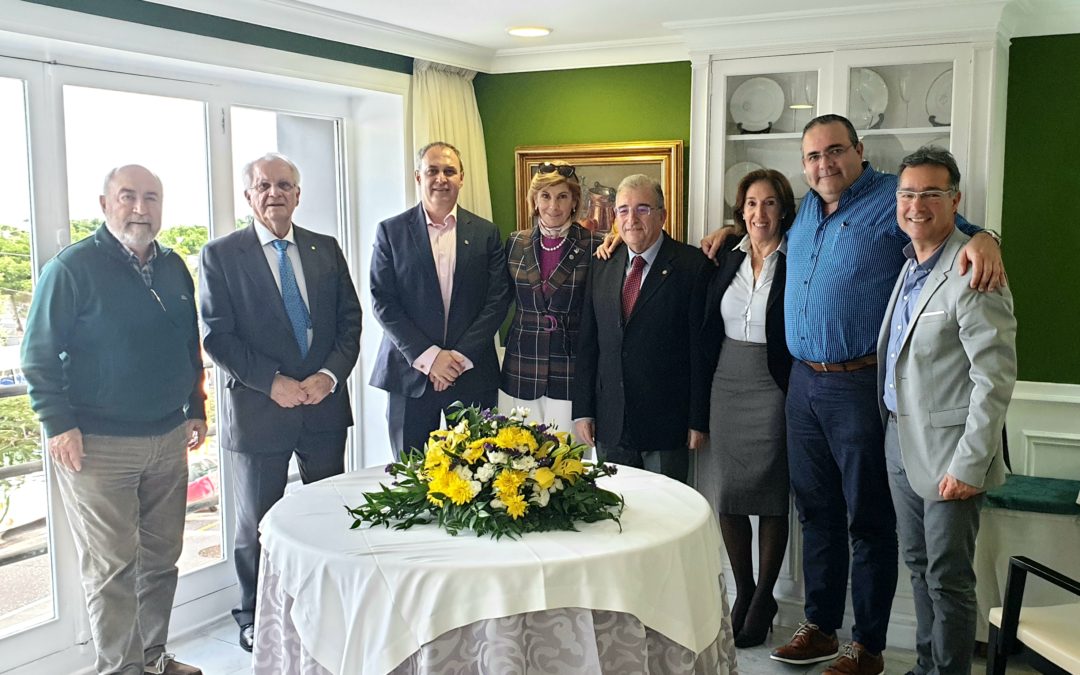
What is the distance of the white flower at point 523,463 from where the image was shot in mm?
2174

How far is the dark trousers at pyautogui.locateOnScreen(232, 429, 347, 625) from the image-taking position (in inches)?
129

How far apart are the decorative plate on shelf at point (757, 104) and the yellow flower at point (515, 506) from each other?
2.23 metres

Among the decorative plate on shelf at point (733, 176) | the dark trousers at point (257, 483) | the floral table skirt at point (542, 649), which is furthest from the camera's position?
the decorative plate on shelf at point (733, 176)

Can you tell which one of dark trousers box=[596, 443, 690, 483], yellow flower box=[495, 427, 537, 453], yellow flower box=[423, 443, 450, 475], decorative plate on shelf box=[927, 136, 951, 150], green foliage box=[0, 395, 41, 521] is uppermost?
decorative plate on shelf box=[927, 136, 951, 150]

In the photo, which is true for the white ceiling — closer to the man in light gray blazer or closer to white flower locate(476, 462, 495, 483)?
the man in light gray blazer

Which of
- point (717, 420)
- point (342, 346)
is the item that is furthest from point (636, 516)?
point (342, 346)

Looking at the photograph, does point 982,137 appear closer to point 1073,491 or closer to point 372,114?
point 1073,491

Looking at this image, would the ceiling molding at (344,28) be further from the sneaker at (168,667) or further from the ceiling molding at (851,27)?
the sneaker at (168,667)

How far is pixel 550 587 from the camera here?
1.98 metres

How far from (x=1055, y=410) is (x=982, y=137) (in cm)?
112

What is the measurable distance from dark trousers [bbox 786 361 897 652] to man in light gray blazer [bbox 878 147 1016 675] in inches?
5.2

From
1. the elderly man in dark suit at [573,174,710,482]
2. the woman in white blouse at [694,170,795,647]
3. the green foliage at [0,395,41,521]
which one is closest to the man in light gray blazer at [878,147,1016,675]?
the woman in white blouse at [694,170,795,647]

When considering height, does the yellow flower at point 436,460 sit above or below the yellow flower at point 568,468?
above

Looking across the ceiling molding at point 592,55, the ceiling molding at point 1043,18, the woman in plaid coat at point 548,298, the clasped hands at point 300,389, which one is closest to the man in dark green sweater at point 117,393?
the clasped hands at point 300,389
